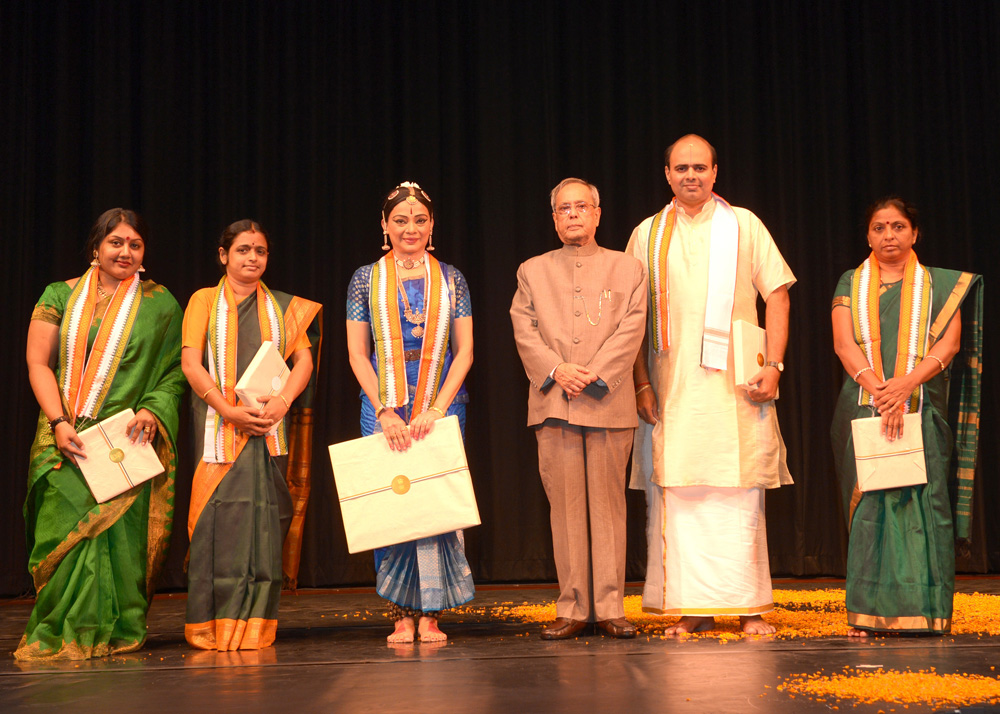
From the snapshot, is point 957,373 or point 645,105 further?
point 645,105

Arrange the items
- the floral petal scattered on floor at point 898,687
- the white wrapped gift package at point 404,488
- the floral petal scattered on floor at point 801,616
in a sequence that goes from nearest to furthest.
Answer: the floral petal scattered on floor at point 898,687, the white wrapped gift package at point 404,488, the floral petal scattered on floor at point 801,616

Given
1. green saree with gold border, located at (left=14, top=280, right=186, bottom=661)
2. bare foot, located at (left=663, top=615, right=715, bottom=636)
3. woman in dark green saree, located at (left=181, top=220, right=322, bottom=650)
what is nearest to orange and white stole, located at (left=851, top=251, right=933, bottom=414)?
bare foot, located at (left=663, top=615, right=715, bottom=636)

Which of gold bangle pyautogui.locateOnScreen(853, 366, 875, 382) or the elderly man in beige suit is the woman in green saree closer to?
the elderly man in beige suit

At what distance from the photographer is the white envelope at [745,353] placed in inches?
133

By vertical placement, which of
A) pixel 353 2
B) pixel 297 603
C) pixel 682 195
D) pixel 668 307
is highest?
pixel 353 2

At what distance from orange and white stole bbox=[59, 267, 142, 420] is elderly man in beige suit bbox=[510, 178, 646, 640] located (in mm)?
1456

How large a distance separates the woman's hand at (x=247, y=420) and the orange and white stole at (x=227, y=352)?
4cm

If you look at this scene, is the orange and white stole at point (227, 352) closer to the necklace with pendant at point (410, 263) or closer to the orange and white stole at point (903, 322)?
the necklace with pendant at point (410, 263)

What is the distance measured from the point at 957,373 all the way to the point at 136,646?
3.14m

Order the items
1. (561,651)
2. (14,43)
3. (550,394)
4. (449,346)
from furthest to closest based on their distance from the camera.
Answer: (14,43) < (449,346) < (550,394) < (561,651)

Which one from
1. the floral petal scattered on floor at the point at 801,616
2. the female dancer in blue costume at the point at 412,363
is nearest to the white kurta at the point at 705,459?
the floral petal scattered on floor at the point at 801,616

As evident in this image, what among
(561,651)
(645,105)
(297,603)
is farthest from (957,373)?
(297,603)

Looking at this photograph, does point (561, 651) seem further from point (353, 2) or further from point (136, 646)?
point (353, 2)

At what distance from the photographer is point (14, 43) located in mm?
5301
